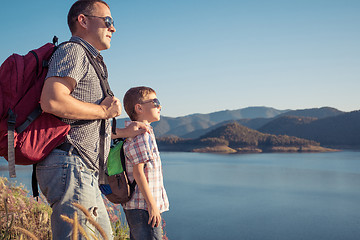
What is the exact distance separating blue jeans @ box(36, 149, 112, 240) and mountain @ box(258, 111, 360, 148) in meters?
71.7

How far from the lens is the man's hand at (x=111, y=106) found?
5.07ft

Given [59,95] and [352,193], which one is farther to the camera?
[352,193]

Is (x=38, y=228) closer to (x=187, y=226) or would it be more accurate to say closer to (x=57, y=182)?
(x=57, y=182)

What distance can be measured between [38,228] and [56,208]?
9.79 ft

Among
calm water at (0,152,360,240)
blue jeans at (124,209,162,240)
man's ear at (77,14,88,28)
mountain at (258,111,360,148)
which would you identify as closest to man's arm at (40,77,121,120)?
man's ear at (77,14,88,28)

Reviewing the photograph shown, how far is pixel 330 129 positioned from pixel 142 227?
76781mm

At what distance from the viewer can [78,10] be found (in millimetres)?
1626

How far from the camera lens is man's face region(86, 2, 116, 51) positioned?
164 cm

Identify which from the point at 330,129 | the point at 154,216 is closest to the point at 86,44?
the point at 154,216

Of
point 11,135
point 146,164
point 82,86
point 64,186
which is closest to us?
point 11,135

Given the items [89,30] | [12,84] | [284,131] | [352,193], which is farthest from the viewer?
[284,131]

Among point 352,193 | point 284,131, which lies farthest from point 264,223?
point 284,131

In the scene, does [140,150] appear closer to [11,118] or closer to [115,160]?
[115,160]

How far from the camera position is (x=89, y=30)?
5.40 ft
